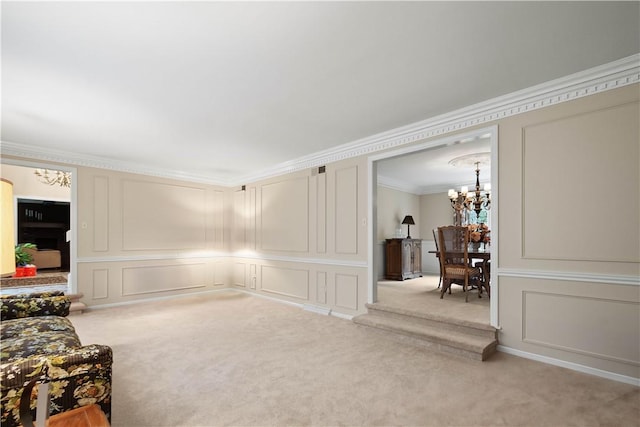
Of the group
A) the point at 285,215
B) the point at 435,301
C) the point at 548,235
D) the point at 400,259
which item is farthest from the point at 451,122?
the point at 400,259

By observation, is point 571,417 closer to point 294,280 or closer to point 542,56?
point 542,56

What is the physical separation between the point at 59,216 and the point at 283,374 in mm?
12498

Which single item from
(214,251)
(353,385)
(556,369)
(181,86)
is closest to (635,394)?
(556,369)

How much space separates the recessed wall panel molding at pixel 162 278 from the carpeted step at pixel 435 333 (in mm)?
3870

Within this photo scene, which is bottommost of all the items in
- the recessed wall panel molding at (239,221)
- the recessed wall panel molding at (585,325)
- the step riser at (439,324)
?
the step riser at (439,324)

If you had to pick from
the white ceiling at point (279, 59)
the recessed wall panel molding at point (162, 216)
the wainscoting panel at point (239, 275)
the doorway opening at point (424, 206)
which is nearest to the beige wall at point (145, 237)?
the recessed wall panel molding at point (162, 216)

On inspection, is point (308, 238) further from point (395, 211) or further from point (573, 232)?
point (573, 232)

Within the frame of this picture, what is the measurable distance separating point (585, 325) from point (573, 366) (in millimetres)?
385

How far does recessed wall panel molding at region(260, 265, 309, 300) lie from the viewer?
5.54m

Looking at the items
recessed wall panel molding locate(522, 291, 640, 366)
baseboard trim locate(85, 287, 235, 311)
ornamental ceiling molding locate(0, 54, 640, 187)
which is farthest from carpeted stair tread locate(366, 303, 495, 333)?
baseboard trim locate(85, 287, 235, 311)

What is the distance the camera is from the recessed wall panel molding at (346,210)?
4.79 meters

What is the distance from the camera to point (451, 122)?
3.73 metres

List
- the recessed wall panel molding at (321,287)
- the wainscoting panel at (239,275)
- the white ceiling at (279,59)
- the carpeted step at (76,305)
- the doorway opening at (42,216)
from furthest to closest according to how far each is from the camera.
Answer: the doorway opening at (42,216) < the wainscoting panel at (239,275) < the recessed wall panel molding at (321,287) < the carpeted step at (76,305) < the white ceiling at (279,59)

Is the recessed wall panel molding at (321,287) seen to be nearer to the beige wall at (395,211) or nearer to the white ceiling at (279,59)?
the white ceiling at (279,59)
